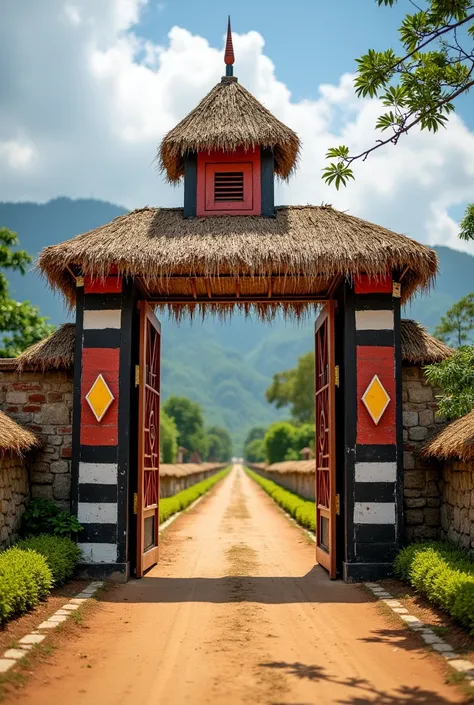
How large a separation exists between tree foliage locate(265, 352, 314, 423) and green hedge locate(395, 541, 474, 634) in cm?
4613

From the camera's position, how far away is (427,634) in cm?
606

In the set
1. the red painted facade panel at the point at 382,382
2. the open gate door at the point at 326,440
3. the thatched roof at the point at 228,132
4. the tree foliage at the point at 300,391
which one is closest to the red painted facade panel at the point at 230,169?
the thatched roof at the point at 228,132

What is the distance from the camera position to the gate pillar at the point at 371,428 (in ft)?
28.7

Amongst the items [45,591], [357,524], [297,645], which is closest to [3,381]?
[45,591]

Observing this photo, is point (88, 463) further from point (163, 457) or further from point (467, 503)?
point (163, 457)

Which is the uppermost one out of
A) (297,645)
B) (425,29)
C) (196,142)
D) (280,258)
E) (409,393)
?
(196,142)

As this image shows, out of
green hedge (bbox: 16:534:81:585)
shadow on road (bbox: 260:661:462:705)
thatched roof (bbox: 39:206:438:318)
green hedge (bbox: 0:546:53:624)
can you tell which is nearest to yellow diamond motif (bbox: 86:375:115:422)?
thatched roof (bbox: 39:206:438:318)

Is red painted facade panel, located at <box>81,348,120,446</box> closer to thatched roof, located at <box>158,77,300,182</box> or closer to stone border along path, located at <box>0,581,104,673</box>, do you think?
stone border along path, located at <box>0,581,104,673</box>

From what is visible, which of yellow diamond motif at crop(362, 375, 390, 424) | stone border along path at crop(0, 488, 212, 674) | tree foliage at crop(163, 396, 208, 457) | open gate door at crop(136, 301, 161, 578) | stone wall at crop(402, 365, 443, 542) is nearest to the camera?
stone border along path at crop(0, 488, 212, 674)

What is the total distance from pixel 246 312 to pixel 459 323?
18544 mm

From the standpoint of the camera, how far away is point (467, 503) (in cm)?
807

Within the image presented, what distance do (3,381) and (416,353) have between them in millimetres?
5585

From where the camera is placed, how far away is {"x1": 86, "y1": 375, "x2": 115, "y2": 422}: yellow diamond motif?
29.6ft

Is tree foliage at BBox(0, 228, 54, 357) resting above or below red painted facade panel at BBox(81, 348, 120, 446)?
above
